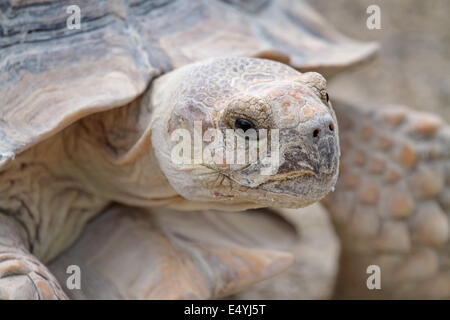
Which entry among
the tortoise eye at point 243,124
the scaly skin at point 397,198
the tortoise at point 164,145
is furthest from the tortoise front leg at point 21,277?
the scaly skin at point 397,198

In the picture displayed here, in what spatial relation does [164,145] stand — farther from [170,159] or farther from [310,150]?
[310,150]

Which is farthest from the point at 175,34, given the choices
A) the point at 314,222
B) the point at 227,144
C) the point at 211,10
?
the point at 314,222

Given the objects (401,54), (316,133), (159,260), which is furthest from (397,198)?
(401,54)

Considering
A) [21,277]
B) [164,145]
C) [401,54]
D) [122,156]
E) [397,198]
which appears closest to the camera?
[21,277]

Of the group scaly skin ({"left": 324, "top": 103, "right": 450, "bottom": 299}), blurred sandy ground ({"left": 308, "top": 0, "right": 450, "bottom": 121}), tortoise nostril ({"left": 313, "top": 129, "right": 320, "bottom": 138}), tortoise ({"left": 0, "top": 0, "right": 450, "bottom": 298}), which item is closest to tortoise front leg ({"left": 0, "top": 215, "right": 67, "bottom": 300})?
tortoise ({"left": 0, "top": 0, "right": 450, "bottom": 298})

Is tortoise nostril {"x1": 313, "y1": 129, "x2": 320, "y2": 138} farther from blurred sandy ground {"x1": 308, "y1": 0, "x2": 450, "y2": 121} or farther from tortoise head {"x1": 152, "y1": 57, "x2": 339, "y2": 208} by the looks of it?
blurred sandy ground {"x1": 308, "y1": 0, "x2": 450, "y2": 121}

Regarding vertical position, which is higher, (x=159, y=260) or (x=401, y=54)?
(x=159, y=260)

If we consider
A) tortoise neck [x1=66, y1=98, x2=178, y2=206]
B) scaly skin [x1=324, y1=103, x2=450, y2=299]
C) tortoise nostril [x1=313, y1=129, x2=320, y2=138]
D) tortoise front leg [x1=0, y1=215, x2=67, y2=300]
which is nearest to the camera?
tortoise nostril [x1=313, y1=129, x2=320, y2=138]

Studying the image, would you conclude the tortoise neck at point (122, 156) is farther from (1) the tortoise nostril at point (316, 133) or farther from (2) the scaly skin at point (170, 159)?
(1) the tortoise nostril at point (316, 133)
